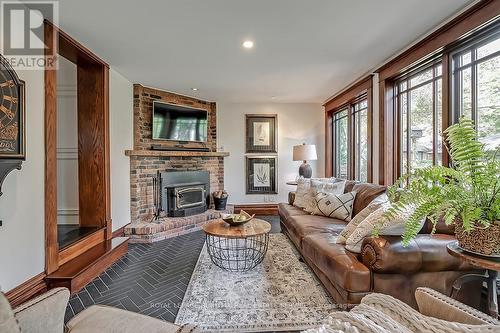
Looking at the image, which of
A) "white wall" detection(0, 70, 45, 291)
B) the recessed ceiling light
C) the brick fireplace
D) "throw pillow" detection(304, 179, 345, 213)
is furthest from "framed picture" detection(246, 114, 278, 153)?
"white wall" detection(0, 70, 45, 291)

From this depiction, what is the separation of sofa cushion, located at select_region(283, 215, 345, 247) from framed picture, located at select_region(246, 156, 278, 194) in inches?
97.0

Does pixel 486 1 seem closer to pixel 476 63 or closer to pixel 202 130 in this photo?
pixel 476 63

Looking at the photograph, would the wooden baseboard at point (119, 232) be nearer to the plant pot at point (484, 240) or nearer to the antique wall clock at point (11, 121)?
the antique wall clock at point (11, 121)

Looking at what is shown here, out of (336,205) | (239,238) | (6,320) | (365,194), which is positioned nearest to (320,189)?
(336,205)

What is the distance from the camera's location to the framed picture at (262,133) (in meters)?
6.03

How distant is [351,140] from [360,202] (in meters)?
2.12

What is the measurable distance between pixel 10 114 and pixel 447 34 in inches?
151

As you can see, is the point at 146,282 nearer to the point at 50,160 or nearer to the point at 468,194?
the point at 50,160

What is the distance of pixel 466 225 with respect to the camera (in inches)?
50.8

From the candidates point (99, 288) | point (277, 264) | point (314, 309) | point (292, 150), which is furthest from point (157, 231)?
point (292, 150)

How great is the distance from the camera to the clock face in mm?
1924

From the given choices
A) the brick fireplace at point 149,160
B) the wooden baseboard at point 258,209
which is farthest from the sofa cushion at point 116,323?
the wooden baseboard at point 258,209

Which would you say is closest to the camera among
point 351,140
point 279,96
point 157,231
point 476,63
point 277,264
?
point 476,63

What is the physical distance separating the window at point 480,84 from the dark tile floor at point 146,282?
2990 millimetres
